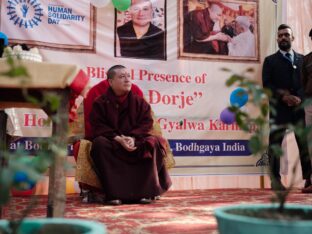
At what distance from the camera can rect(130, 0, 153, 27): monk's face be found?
394 centimetres

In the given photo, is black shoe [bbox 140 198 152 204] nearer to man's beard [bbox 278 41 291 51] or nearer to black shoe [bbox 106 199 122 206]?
black shoe [bbox 106 199 122 206]

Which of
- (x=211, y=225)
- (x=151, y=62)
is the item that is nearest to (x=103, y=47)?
(x=151, y=62)

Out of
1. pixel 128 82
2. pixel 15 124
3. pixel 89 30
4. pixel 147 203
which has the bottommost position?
pixel 147 203

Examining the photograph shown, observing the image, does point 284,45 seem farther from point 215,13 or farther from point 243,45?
point 215,13

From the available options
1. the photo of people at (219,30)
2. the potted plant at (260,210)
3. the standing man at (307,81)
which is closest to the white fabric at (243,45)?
the photo of people at (219,30)

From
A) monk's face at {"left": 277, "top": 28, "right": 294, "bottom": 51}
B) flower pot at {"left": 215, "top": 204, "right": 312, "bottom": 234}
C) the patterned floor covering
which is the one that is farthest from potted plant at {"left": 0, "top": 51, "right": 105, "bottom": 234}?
monk's face at {"left": 277, "top": 28, "right": 294, "bottom": 51}

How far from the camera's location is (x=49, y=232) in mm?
841

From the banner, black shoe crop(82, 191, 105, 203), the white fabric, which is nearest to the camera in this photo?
black shoe crop(82, 191, 105, 203)

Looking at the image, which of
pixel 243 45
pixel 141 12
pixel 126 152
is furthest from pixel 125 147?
pixel 243 45

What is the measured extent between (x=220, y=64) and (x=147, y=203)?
180 cm

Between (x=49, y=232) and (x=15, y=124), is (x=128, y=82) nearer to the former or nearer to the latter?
(x=15, y=124)

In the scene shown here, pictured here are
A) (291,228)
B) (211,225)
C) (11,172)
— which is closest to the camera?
(11,172)

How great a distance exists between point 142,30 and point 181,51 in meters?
0.42

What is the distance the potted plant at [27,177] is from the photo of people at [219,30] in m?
3.34
